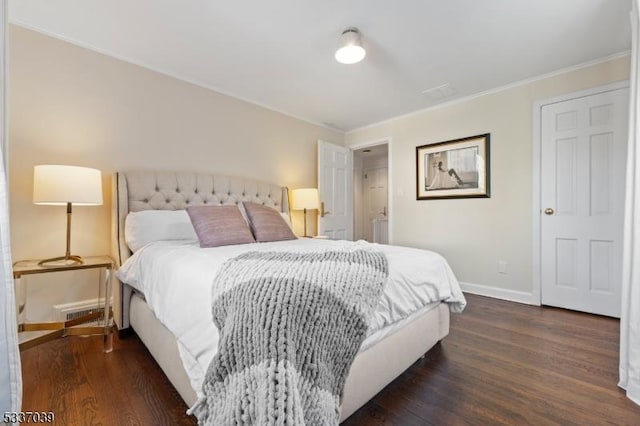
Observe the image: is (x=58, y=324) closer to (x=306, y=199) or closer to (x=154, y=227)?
(x=154, y=227)

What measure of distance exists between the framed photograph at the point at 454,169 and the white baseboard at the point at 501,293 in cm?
105

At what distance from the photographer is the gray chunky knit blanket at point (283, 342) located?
0.69 metres

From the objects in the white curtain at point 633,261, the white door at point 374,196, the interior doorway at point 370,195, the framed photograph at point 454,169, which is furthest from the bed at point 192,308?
the white door at point 374,196

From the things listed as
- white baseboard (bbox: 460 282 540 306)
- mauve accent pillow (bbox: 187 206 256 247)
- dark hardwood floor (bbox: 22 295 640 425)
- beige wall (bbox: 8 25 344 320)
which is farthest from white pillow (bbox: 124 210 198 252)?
white baseboard (bbox: 460 282 540 306)

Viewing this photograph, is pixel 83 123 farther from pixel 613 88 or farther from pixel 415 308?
pixel 613 88

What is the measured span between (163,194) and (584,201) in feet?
13.0

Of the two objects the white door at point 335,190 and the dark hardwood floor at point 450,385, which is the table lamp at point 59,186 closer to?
the dark hardwood floor at point 450,385

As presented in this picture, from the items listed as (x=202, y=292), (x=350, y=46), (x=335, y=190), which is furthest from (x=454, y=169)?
(x=202, y=292)

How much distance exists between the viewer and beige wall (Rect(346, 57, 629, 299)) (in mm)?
2848

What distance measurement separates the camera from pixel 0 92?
89cm

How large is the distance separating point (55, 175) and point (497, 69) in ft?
12.2

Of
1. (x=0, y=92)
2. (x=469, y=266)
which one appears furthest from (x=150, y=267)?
(x=469, y=266)

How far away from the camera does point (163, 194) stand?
8.37 feet

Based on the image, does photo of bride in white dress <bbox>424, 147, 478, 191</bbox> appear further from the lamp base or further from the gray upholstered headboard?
the lamp base
